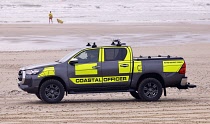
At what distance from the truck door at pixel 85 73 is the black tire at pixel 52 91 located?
0.30 m

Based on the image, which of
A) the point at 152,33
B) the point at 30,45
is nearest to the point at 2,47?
the point at 30,45

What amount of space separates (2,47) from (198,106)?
1878 cm

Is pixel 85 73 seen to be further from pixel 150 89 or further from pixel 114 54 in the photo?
pixel 150 89

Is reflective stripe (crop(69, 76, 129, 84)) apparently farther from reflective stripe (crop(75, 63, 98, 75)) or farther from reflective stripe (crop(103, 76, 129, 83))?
reflective stripe (crop(75, 63, 98, 75))

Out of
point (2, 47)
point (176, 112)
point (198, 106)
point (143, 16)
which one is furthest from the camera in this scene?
point (143, 16)

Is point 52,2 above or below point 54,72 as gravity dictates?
above

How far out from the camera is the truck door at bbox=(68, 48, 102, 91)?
16172 mm

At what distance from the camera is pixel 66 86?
16.2 m

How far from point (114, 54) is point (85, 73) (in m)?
0.86

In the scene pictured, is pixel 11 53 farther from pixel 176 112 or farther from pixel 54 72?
pixel 176 112

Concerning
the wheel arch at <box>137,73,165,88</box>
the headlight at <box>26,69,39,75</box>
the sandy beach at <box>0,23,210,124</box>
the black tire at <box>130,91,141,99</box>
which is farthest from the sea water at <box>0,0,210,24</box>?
the headlight at <box>26,69,39,75</box>

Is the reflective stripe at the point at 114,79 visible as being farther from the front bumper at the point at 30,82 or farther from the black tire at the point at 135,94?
the front bumper at the point at 30,82

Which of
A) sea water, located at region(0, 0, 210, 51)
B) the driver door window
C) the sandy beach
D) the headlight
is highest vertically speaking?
sea water, located at region(0, 0, 210, 51)

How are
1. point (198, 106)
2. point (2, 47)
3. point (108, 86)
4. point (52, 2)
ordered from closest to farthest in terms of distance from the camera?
point (198, 106) < point (108, 86) < point (2, 47) < point (52, 2)
